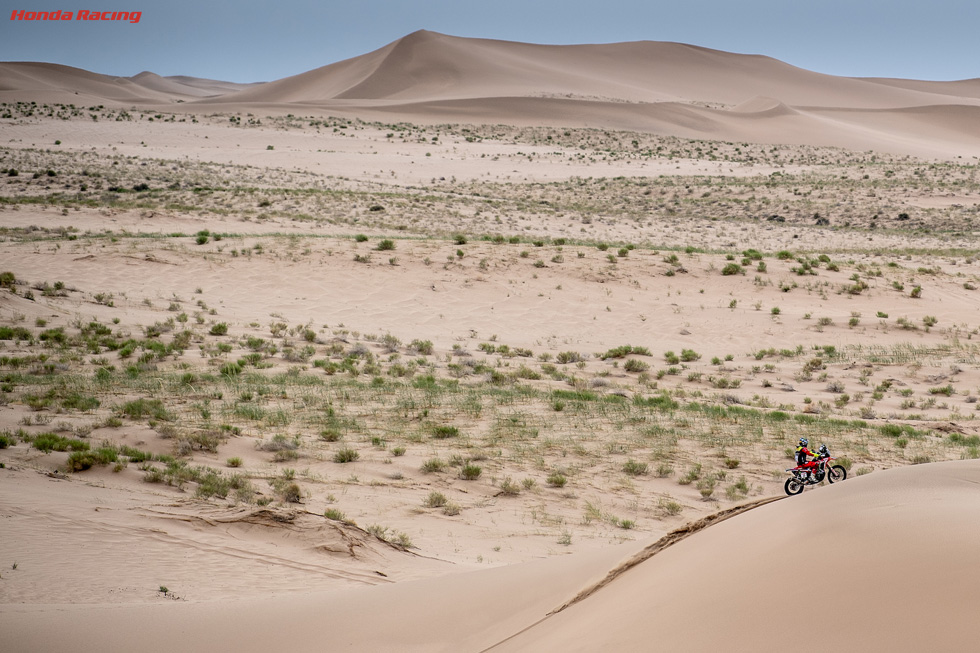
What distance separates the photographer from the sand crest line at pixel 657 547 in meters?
4.06

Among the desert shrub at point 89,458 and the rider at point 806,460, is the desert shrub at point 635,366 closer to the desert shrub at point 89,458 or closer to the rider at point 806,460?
the rider at point 806,460

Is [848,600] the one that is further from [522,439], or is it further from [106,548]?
[522,439]

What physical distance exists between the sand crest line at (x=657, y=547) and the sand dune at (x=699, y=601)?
0.05ft

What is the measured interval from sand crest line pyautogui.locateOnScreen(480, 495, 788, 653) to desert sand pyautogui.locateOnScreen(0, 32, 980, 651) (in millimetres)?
18

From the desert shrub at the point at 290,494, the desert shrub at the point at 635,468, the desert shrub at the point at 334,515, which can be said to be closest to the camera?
the desert shrub at the point at 334,515

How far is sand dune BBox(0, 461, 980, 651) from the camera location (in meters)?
2.88

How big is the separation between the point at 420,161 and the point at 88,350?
38.5 m

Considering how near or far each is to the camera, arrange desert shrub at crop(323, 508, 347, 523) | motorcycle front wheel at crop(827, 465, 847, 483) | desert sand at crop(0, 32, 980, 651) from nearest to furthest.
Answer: desert sand at crop(0, 32, 980, 651) < desert shrub at crop(323, 508, 347, 523) < motorcycle front wheel at crop(827, 465, 847, 483)

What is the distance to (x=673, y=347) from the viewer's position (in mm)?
16922

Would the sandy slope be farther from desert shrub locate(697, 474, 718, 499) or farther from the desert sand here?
desert shrub locate(697, 474, 718, 499)

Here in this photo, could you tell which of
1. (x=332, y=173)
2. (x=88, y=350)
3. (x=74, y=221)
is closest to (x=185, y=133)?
(x=332, y=173)

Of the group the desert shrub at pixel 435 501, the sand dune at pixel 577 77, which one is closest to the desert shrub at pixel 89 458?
the desert shrub at pixel 435 501

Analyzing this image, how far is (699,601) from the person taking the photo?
3328 mm

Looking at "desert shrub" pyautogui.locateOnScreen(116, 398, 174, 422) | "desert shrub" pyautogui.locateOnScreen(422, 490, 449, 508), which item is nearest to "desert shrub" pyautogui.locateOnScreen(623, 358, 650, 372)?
"desert shrub" pyautogui.locateOnScreen(422, 490, 449, 508)
